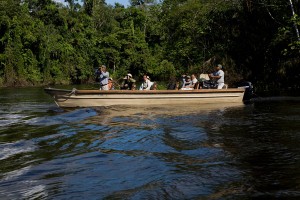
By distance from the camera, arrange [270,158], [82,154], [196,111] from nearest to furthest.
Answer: [270,158] < [82,154] < [196,111]

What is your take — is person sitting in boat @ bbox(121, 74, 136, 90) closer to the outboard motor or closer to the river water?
the river water

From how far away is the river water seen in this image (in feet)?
16.6

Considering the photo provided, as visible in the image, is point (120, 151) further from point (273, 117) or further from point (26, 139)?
point (273, 117)

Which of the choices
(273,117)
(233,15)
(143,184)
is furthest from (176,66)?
(143,184)

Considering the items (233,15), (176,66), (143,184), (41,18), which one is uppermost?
(41,18)

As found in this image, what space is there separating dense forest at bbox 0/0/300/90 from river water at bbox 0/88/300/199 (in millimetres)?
8389

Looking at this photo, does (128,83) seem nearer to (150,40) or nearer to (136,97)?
(136,97)

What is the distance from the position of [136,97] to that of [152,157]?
26.0 feet

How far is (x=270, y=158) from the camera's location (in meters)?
6.52

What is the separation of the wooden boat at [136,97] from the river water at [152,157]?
2.38m

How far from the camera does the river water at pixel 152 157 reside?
5.06m

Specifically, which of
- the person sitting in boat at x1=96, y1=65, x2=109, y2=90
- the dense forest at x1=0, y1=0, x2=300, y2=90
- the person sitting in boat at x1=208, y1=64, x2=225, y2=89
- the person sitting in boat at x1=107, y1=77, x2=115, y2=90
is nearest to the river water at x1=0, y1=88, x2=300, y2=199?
the person sitting in boat at x1=96, y1=65, x2=109, y2=90

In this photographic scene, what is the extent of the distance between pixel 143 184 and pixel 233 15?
755 inches

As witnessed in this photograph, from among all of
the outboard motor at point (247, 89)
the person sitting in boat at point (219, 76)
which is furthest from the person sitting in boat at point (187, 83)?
the outboard motor at point (247, 89)
